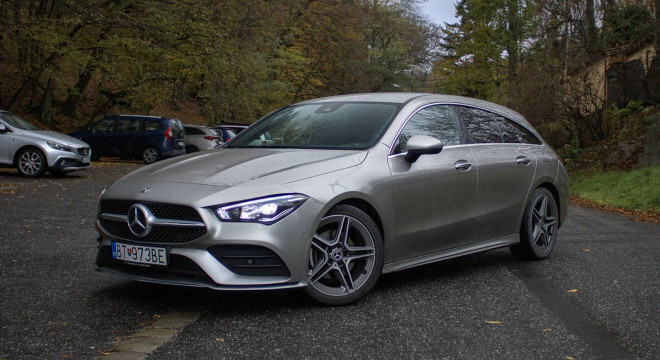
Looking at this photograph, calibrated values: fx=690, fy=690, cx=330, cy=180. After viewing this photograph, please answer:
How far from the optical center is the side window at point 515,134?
6.75m

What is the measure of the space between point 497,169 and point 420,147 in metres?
1.38

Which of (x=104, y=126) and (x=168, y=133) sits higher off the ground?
(x=104, y=126)

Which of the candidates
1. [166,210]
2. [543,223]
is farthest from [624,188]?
[166,210]

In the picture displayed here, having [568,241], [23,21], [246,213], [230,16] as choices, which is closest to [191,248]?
[246,213]

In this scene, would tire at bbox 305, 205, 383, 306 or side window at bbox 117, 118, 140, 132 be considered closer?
tire at bbox 305, 205, 383, 306

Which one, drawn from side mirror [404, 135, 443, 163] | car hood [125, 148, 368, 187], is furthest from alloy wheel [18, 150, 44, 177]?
side mirror [404, 135, 443, 163]

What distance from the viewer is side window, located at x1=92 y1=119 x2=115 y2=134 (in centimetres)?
2577

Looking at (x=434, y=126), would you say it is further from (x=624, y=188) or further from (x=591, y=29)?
(x=591, y=29)

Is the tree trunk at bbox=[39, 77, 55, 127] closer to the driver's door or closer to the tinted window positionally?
the tinted window

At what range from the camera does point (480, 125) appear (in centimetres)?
641

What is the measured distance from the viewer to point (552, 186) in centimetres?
708

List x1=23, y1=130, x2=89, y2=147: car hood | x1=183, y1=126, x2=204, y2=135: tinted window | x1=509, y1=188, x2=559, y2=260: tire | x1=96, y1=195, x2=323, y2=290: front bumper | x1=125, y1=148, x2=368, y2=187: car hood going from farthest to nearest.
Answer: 1. x1=183, y1=126, x2=204, y2=135: tinted window
2. x1=23, y1=130, x2=89, y2=147: car hood
3. x1=509, y1=188, x2=559, y2=260: tire
4. x1=125, y1=148, x2=368, y2=187: car hood
5. x1=96, y1=195, x2=323, y2=290: front bumper

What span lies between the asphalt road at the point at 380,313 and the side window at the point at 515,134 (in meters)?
1.21

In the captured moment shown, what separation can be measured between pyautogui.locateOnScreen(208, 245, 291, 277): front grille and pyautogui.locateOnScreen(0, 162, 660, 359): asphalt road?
318mm
